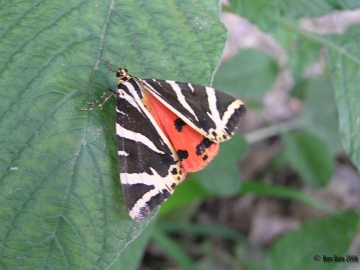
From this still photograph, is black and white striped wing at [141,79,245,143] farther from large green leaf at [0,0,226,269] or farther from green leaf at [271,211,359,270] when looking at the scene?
green leaf at [271,211,359,270]

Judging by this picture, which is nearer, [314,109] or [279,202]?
[314,109]

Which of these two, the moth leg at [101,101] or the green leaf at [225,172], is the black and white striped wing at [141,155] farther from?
the green leaf at [225,172]

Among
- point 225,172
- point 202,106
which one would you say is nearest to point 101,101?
point 202,106

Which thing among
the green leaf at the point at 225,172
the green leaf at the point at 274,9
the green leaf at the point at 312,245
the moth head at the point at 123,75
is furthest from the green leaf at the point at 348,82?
the green leaf at the point at 312,245

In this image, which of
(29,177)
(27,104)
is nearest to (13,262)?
(29,177)

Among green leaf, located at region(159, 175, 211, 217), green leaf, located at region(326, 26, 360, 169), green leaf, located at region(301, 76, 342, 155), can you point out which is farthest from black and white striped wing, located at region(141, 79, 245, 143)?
green leaf, located at region(301, 76, 342, 155)

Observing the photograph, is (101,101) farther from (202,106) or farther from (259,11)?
(259,11)

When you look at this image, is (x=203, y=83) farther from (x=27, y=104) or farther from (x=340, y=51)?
(x=340, y=51)
